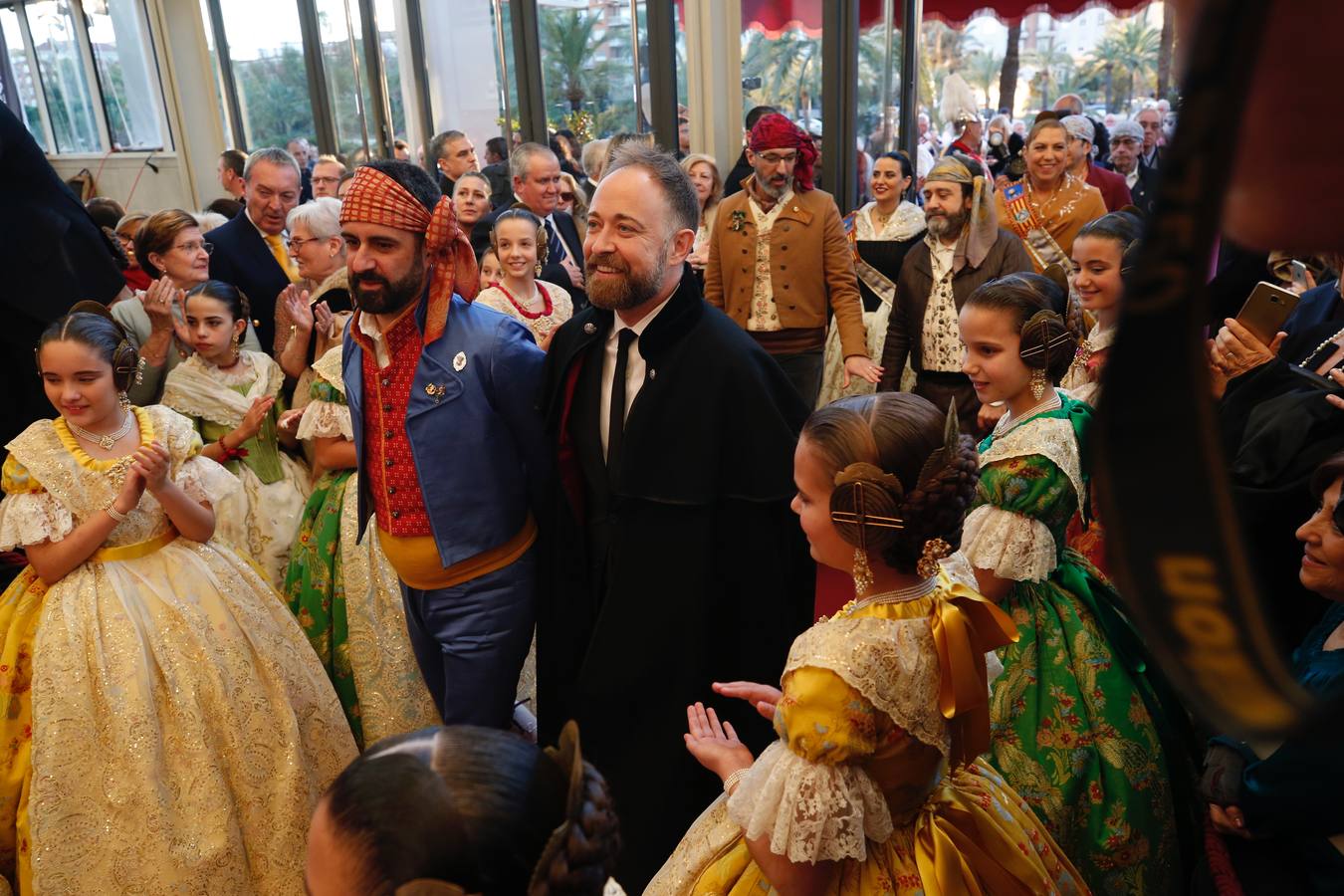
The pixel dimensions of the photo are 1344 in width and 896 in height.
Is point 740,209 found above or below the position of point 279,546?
above

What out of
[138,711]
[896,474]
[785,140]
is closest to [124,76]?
[785,140]

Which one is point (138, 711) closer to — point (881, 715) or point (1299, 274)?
point (881, 715)

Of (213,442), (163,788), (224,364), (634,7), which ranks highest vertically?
(634,7)

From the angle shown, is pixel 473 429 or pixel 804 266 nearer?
pixel 473 429

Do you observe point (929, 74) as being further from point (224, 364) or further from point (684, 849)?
point (684, 849)

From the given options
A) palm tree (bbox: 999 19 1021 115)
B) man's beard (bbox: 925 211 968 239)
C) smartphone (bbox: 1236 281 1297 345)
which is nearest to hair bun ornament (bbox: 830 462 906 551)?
smartphone (bbox: 1236 281 1297 345)

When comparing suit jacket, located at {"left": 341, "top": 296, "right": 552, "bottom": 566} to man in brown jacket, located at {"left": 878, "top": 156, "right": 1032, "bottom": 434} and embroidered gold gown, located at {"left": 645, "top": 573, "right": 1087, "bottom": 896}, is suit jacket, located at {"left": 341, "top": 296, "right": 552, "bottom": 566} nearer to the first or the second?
embroidered gold gown, located at {"left": 645, "top": 573, "right": 1087, "bottom": 896}

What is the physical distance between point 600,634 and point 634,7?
21.1 ft

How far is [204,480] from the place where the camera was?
2713mm

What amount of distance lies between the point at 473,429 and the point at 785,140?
2.73 m

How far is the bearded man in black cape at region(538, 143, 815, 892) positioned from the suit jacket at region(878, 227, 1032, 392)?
1954 millimetres

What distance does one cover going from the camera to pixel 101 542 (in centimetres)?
249

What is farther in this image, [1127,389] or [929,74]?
[929,74]

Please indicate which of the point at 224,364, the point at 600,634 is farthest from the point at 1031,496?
the point at 224,364
